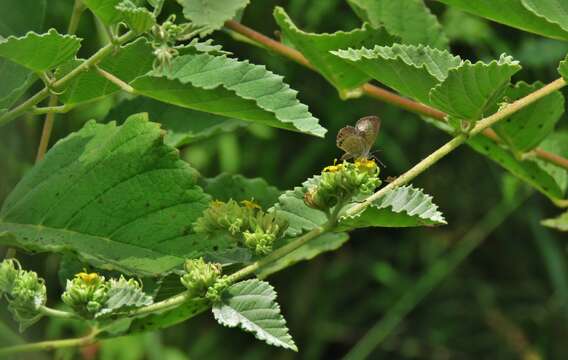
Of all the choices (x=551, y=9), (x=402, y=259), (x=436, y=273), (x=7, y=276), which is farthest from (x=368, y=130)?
(x=402, y=259)

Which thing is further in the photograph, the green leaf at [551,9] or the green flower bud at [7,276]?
the green leaf at [551,9]

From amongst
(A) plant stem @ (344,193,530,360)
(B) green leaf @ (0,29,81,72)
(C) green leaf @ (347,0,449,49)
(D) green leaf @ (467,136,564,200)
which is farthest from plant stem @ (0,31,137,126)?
(A) plant stem @ (344,193,530,360)

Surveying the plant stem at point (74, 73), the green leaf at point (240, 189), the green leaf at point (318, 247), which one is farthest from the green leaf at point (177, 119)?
the plant stem at point (74, 73)

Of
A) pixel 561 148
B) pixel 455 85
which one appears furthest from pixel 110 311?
pixel 561 148

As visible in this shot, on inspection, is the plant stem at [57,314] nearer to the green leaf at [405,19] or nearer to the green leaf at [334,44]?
the green leaf at [334,44]

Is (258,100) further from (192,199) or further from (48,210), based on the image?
(48,210)

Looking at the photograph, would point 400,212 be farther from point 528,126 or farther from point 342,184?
point 528,126
